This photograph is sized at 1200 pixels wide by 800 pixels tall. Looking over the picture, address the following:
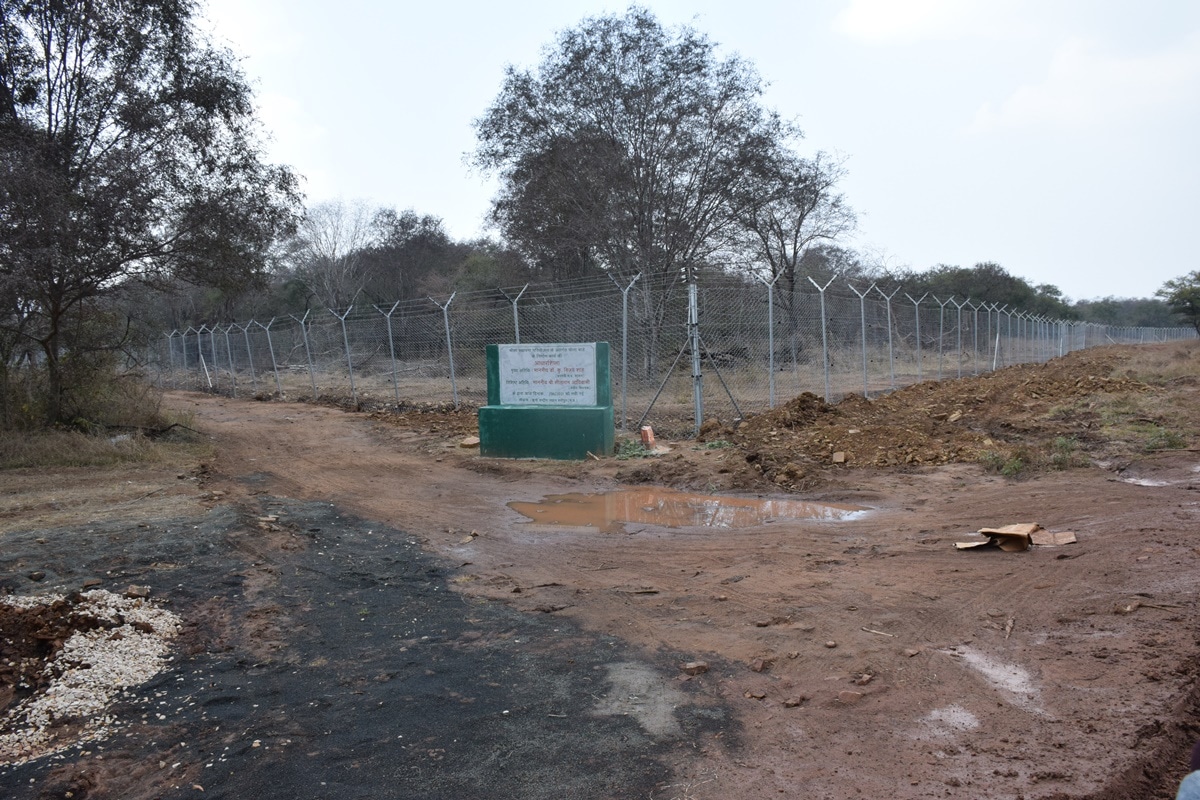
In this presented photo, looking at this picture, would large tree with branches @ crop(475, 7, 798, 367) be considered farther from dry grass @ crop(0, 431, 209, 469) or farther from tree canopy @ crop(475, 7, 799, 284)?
dry grass @ crop(0, 431, 209, 469)

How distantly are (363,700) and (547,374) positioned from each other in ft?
26.0

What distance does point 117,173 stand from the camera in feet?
40.0

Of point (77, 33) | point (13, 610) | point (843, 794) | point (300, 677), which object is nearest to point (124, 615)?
point (13, 610)

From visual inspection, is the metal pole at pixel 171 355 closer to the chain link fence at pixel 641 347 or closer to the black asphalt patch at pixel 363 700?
the chain link fence at pixel 641 347

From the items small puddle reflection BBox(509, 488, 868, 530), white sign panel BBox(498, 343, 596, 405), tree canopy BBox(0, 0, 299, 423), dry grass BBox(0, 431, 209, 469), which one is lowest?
small puddle reflection BBox(509, 488, 868, 530)

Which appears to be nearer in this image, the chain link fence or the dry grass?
the dry grass

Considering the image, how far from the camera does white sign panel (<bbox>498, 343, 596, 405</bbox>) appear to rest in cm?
1162

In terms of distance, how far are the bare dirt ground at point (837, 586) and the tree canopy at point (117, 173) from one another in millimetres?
3458

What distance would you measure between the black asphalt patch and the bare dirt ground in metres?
0.05

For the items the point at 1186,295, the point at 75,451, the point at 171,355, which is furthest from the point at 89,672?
the point at 1186,295

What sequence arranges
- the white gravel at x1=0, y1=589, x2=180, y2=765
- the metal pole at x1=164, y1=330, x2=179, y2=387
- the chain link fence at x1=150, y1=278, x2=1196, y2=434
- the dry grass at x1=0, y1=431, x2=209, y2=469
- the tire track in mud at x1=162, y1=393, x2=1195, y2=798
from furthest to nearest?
the metal pole at x1=164, y1=330, x2=179, y2=387 → the chain link fence at x1=150, y1=278, x2=1196, y2=434 → the dry grass at x1=0, y1=431, x2=209, y2=469 → the white gravel at x1=0, y1=589, x2=180, y2=765 → the tire track in mud at x1=162, y1=393, x2=1195, y2=798

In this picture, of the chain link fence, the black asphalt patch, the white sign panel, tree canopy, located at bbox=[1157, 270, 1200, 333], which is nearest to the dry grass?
the white sign panel

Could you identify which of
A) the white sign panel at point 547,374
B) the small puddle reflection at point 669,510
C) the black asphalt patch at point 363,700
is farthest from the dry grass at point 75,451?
the small puddle reflection at point 669,510

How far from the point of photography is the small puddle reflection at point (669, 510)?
26.6 ft
